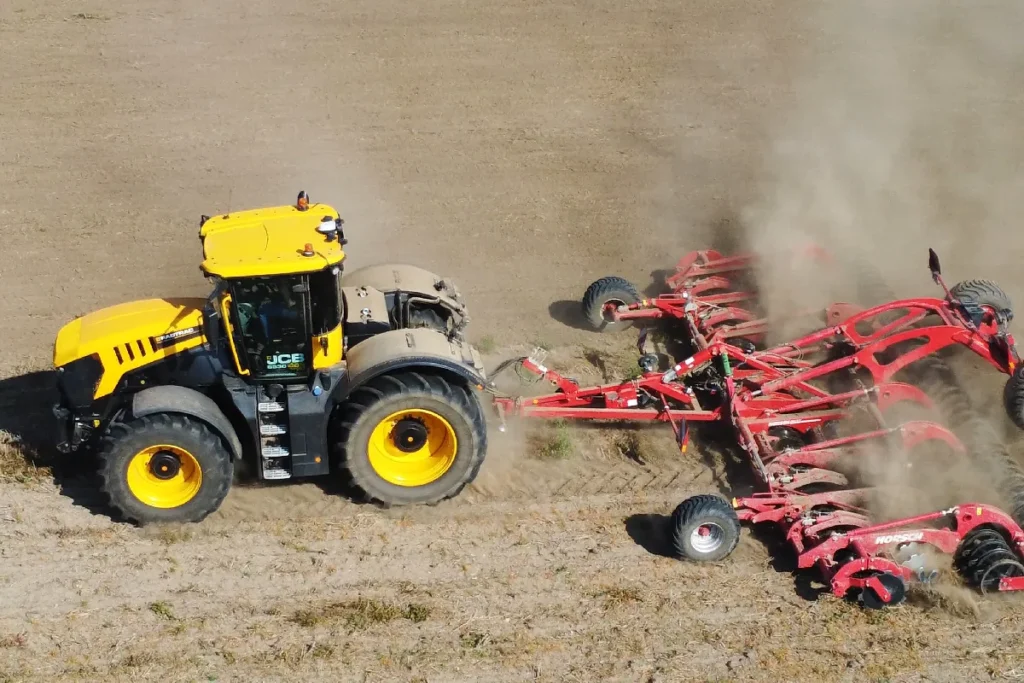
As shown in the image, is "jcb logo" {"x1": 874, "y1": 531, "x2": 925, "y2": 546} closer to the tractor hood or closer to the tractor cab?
the tractor cab

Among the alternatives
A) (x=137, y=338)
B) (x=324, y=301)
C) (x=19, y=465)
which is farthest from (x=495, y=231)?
(x=19, y=465)

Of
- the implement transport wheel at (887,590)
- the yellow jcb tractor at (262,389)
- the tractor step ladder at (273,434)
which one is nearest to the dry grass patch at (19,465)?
the yellow jcb tractor at (262,389)

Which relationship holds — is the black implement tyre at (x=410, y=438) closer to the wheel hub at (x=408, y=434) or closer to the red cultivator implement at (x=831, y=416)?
the wheel hub at (x=408, y=434)

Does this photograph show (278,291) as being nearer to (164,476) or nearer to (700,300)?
(164,476)

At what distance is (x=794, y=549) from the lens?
311 inches

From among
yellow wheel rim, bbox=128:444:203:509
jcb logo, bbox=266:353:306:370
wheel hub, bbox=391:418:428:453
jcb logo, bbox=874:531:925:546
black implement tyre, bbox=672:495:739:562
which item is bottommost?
jcb logo, bbox=874:531:925:546

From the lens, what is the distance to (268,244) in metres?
7.75

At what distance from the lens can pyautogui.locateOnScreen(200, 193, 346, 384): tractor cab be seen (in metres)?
7.50

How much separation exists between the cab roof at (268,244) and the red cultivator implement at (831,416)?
223 cm

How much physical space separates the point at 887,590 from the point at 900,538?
0.49 m

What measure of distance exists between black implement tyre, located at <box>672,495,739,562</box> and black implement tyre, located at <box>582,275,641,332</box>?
3519 millimetres

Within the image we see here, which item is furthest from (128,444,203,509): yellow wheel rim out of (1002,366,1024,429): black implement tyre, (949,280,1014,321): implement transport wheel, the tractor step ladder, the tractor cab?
(949,280,1014,321): implement transport wheel

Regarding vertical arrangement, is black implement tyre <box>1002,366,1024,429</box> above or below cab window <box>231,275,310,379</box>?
below

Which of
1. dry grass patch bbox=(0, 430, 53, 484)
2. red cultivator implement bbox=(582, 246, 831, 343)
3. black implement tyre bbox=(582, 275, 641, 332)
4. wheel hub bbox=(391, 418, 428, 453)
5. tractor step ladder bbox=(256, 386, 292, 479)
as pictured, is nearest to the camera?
tractor step ladder bbox=(256, 386, 292, 479)
